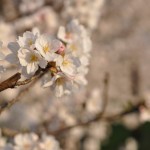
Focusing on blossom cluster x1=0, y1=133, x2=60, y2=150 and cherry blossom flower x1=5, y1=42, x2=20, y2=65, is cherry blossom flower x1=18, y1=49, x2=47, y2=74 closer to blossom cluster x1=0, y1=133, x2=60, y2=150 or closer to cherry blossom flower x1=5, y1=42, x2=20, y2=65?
cherry blossom flower x1=5, y1=42, x2=20, y2=65

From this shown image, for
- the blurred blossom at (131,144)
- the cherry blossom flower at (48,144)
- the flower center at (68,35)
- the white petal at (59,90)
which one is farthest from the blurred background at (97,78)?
the white petal at (59,90)

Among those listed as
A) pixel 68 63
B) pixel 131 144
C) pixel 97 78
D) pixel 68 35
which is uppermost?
pixel 97 78

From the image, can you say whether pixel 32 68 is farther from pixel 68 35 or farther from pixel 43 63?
pixel 68 35

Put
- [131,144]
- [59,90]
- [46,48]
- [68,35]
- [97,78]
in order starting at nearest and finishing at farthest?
[46,48] → [59,90] → [68,35] → [131,144] → [97,78]

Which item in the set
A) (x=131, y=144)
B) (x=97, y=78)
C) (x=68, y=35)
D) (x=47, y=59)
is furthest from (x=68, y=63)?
(x=97, y=78)

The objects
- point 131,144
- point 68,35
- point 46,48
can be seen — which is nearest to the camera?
point 46,48

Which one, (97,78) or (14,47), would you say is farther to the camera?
(97,78)

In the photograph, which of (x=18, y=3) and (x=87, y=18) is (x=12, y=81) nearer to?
(x=87, y=18)

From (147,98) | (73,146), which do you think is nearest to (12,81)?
(147,98)
